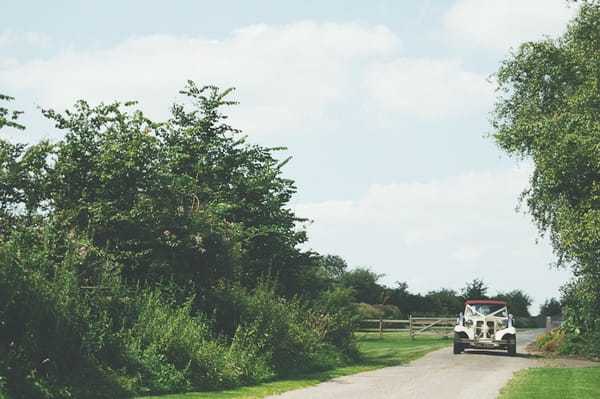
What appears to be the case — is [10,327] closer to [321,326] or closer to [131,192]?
[131,192]

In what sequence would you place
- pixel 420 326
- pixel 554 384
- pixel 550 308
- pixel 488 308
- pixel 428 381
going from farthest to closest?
pixel 550 308 < pixel 420 326 < pixel 488 308 < pixel 428 381 < pixel 554 384

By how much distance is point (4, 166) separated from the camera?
15117 mm

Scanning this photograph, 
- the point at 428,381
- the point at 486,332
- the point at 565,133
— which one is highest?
the point at 565,133

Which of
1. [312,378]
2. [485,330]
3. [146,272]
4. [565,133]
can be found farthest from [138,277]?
[565,133]

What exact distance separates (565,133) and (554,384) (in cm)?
1298

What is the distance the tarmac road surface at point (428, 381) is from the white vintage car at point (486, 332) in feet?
6.03

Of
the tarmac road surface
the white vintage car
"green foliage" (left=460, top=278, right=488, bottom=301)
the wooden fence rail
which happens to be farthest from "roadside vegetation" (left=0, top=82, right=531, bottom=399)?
"green foliage" (left=460, top=278, right=488, bottom=301)

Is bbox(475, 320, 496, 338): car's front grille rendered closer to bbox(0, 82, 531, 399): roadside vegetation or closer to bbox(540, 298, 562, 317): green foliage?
bbox(0, 82, 531, 399): roadside vegetation

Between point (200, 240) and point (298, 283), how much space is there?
27.6 feet

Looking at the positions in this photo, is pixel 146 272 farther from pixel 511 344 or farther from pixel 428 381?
pixel 511 344

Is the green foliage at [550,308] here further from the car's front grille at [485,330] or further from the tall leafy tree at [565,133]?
the car's front grille at [485,330]

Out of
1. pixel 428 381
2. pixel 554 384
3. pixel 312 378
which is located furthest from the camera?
pixel 312 378

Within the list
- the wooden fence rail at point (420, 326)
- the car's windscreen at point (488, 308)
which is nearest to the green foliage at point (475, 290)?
the wooden fence rail at point (420, 326)

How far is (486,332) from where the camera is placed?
2578 centimetres
